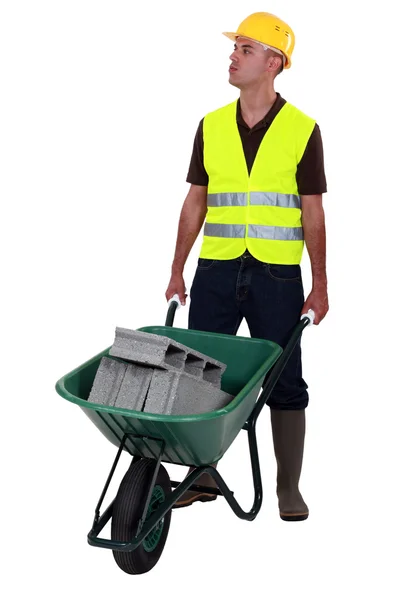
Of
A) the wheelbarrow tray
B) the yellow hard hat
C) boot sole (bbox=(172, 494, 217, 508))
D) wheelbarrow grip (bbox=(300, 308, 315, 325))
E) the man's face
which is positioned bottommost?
boot sole (bbox=(172, 494, 217, 508))

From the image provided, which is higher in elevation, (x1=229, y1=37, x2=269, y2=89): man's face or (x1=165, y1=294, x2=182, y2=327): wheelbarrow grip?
(x1=229, y1=37, x2=269, y2=89): man's face

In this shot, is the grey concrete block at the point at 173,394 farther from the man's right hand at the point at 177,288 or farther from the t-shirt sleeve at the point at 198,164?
the t-shirt sleeve at the point at 198,164

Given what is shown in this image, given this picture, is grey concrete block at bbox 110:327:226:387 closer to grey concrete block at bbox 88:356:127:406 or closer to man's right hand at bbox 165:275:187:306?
grey concrete block at bbox 88:356:127:406

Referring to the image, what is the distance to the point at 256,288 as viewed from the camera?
4.41 m

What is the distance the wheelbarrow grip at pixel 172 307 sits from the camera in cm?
450

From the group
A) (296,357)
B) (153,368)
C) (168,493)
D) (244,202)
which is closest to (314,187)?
(244,202)

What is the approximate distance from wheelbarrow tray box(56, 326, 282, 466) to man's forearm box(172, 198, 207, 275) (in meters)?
0.47

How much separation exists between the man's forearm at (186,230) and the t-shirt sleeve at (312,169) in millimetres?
554

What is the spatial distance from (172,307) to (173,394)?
3.18ft

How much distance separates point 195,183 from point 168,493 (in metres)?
1.52

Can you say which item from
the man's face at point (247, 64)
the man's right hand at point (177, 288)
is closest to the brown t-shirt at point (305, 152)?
the man's face at point (247, 64)

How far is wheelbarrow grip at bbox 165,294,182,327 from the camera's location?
4500mm

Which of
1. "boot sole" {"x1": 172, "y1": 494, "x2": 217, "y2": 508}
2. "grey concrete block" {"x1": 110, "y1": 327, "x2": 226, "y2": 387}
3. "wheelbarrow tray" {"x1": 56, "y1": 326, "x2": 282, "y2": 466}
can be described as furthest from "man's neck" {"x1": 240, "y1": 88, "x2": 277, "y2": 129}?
"boot sole" {"x1": 172, "y1": 494, "x2": 217, "y2": 508}

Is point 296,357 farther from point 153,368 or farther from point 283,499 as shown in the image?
point 153,368
